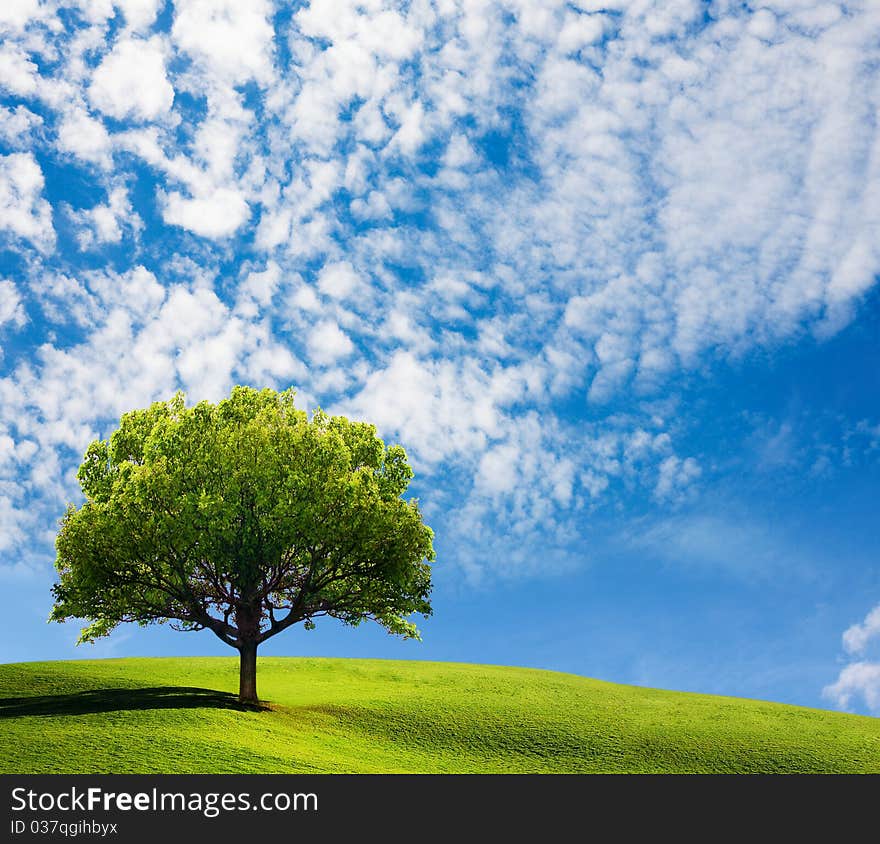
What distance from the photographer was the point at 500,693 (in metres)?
49.5

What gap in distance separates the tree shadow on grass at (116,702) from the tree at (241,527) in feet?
6.40

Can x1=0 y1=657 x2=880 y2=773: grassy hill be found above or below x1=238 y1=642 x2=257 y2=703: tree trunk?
below

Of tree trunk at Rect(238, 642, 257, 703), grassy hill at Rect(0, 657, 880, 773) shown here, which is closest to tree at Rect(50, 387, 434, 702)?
tree trunk at Rect(238, 642, 257, 703)

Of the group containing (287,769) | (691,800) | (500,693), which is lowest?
(691,800)

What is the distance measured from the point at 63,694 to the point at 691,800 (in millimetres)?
33027

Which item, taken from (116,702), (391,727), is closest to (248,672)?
(116,702)

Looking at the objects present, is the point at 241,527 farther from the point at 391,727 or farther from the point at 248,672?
the point at 391,727

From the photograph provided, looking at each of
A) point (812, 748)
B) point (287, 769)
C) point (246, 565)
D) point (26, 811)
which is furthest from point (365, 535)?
point (812, 748)

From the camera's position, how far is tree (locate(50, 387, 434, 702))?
123 feet

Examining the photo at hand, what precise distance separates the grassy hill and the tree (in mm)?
4838

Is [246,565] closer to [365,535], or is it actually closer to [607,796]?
[365,535]

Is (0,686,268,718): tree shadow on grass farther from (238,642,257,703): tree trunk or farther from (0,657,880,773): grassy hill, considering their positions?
(238,642,257,703): tree trunk

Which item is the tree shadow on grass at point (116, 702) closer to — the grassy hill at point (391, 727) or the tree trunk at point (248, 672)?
the grassy hill at point (391, 727)

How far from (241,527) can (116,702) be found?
36.4 feet
